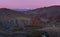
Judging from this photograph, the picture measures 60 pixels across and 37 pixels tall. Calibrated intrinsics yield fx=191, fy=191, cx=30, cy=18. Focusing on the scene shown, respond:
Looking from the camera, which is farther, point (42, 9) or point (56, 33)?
point (42, 9)

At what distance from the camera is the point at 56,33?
217 cm

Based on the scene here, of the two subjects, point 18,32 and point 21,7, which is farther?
point 21,7

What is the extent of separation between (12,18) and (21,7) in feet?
1.34

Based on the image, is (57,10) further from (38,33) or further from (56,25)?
(38,33)

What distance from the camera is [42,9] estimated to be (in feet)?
8.60

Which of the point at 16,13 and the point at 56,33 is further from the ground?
the point at 16,13

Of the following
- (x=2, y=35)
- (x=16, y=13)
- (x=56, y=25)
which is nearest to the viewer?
(x=2, y=35)

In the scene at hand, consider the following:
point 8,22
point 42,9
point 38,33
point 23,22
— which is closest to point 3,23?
point 8,22

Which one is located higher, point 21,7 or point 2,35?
point 21,7

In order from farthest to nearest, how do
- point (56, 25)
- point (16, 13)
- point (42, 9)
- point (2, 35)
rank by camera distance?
1. point (42, 9)
2. point (16, 13)
3. point (56, 25)
4. point (2, 35)

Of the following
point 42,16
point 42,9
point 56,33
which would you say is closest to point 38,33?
point 56,33

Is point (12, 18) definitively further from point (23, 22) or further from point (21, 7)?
point (21, 7)

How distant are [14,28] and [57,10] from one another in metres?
0.71

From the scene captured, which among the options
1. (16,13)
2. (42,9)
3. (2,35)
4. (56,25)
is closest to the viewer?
(2,35)
